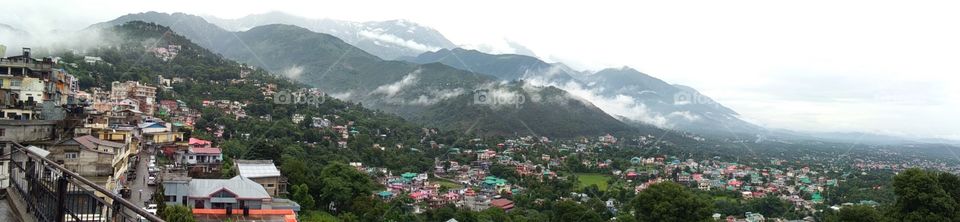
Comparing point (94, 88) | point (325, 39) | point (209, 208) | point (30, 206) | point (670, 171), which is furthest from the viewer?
point (325, 39)

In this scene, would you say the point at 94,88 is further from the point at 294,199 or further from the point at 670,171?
the point at 670,171

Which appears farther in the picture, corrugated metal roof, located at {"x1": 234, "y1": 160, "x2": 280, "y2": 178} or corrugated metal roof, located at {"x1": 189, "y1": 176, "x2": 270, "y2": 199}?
corrugated metal roof, located at {"x1": 234, "y1": 160, "x2": 280, "y2": 178}

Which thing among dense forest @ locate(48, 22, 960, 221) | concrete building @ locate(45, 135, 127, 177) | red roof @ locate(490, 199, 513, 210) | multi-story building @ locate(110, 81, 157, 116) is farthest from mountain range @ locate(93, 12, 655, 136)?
concrete building @ locate(45, 135, 127, 177)

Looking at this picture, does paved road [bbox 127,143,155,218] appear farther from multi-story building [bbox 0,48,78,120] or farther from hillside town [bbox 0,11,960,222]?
multi-story building [bbox 0,48,78,120]

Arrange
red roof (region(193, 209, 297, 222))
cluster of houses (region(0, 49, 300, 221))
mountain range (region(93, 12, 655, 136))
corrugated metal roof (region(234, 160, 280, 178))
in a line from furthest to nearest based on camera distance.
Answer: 1. mountain range (region(93, 12, 655, 136))
2. corrugated metal roof (region(234, 160, 280, 178))
3. red roof (region(193, 209, 297, 222))
4. cluster of houses (region(0, 49, 300, 221))

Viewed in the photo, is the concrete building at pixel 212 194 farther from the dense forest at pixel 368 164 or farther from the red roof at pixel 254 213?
the dense forest at pixel 368 164

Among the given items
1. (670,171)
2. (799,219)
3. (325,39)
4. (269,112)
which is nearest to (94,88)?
(269,112)

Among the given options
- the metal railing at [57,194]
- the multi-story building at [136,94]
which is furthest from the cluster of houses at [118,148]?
the multi-story building at [136,94]
